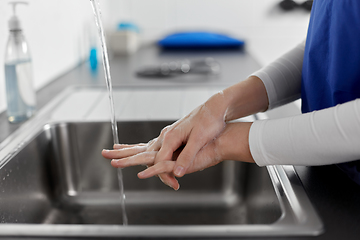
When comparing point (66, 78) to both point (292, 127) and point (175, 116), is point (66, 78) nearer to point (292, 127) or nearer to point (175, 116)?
point (175, 116)

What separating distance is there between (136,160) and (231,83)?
0.74 m

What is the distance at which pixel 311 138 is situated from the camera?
561mm

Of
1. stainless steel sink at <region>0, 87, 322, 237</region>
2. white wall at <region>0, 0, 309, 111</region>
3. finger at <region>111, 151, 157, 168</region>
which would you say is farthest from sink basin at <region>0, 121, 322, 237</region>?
white wall at <region>0, 0, 309, 111</region>

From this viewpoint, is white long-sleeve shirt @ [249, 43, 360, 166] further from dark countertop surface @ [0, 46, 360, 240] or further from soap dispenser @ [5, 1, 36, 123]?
soap dispenser @ [5, 1, 36, 123]

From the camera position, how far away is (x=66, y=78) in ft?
4.79

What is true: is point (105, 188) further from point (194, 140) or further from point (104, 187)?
point (194, 140)

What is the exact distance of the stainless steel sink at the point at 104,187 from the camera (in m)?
0.76

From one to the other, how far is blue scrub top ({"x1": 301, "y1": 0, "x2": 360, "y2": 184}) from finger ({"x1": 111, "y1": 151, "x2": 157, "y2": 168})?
0.33m

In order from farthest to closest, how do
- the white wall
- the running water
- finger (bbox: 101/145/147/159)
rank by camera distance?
the white wall
the running water
finger (bbox: 101/145/147/159)

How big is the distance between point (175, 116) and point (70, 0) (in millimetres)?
935

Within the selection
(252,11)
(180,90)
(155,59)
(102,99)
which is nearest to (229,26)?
(252,11)

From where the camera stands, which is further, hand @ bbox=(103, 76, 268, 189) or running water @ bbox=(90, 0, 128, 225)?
running water @ bbox=(90, 0, 128, 225)

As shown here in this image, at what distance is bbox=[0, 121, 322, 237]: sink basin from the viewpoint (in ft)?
2.50

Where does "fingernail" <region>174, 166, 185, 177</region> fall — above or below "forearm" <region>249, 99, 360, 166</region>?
below
